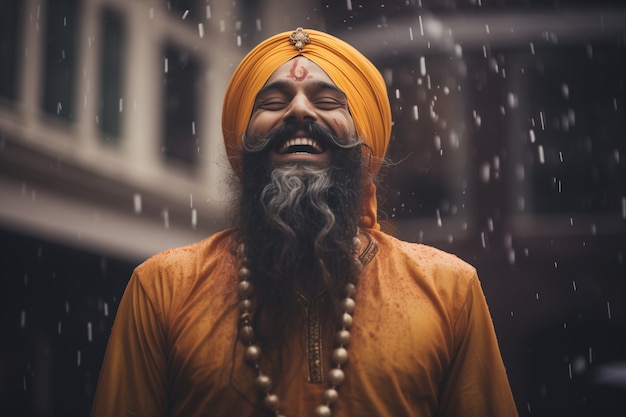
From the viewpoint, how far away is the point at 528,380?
38.5 feet

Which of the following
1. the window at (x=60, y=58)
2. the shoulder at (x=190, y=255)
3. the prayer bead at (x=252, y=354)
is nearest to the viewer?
the prayer bead at (x=252, y=354)

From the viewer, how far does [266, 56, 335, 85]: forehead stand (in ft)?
10.6

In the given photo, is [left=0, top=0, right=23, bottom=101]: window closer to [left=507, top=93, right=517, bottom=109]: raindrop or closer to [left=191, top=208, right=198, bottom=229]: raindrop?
[left=191, top=208, right=198, bottom=229]: raindrop

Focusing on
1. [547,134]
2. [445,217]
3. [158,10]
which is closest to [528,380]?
[445,217]

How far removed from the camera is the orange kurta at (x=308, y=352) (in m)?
2.82

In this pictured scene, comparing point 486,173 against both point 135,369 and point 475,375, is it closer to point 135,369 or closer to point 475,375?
point 475,375

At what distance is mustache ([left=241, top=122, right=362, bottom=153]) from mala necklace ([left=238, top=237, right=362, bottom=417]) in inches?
16.3

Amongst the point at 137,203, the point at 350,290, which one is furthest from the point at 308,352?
the point at 137,203

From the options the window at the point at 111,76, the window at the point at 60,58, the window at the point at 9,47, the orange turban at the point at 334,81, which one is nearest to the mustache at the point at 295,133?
the orange turban at the point at 334,81

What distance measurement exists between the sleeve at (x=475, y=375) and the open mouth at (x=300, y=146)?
2.37 feet

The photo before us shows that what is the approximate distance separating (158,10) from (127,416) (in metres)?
10.1

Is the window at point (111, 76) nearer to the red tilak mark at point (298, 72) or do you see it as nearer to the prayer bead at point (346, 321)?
the red tilak mark at point (298, 72)

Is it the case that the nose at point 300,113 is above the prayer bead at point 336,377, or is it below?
above

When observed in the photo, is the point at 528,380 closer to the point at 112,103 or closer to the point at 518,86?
the point at 518,86
